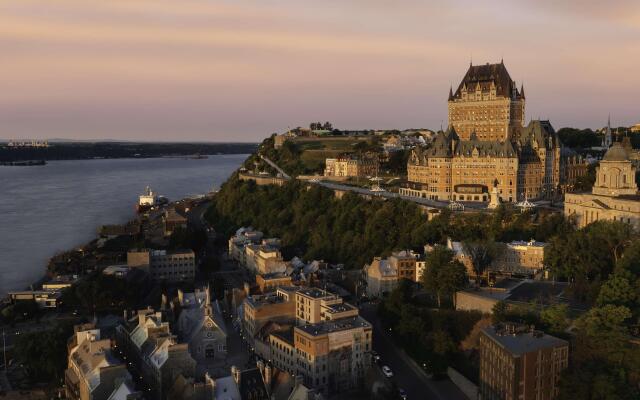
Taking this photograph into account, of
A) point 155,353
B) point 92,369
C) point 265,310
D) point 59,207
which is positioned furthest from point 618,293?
point 59,207

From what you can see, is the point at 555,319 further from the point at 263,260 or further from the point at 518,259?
the point at 263,260

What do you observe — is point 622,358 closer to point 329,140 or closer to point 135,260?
point 135,260

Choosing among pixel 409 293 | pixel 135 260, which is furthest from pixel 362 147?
pixel 409 293

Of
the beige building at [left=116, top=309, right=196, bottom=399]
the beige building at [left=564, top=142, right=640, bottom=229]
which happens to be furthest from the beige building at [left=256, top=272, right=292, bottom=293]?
the beige building at [left=564, top=142, right=640, bottom=229]

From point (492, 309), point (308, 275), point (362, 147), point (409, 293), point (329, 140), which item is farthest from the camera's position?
point (329, 140)

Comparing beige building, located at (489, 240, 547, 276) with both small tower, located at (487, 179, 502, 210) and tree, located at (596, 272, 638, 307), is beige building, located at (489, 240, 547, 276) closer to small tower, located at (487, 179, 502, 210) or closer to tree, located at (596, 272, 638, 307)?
small tower, located at (487, 179, 502, 210)
